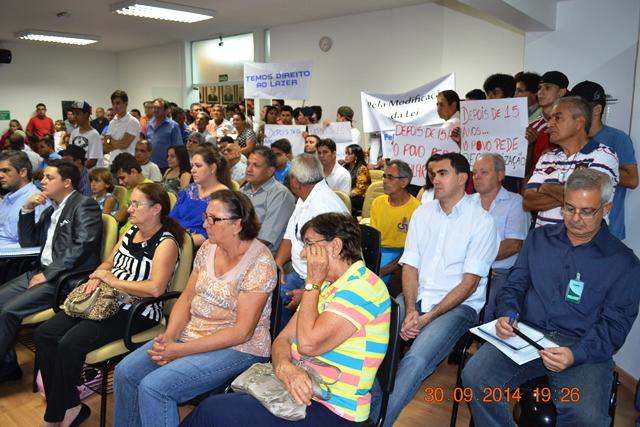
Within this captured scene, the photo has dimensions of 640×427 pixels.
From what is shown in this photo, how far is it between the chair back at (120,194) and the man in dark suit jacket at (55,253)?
1.12 meters

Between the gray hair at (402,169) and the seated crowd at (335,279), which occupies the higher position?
the gray hair at (402,169)

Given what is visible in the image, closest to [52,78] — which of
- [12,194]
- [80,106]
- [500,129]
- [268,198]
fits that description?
[80,106]

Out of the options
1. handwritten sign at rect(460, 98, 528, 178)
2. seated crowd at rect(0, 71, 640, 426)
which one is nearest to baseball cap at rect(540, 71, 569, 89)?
seated crowd at rect(0, 71, 640, 426)

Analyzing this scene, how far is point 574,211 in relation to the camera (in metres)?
2.07

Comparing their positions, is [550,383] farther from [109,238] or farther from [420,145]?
[109,238]

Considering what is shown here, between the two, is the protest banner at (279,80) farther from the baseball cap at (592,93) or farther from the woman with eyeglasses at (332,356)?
the woman with eyeglasses at (332,356)

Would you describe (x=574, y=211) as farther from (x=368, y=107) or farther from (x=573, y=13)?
(x=368, y=107)

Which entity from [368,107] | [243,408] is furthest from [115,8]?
[243,408]

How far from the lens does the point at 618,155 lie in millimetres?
2898

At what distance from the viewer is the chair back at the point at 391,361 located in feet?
5.89

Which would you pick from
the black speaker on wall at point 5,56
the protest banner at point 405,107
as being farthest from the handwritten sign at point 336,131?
the black speaker on wall at point 5,56

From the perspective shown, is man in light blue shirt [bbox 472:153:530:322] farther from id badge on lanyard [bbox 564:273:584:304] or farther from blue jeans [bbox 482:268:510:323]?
id badge on lanyard [bbox 564:273:584:304]

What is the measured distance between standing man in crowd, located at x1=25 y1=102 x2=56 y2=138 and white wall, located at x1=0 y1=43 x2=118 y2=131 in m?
0.97

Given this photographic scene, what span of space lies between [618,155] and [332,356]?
87.5 inches
